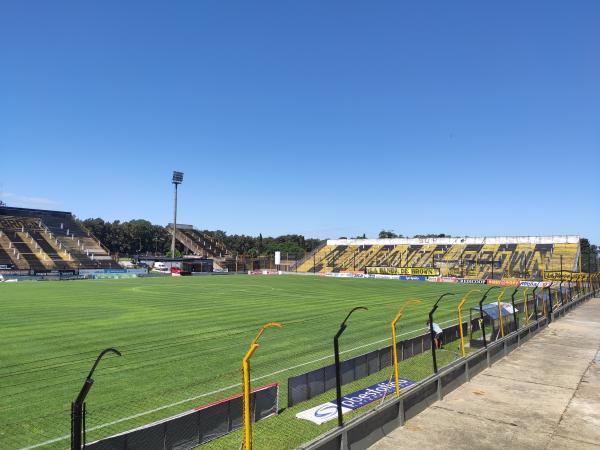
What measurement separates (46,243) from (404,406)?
10211 cm

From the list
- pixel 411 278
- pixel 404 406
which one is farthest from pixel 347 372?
pixel 411 278

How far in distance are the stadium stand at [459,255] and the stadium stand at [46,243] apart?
4590cm

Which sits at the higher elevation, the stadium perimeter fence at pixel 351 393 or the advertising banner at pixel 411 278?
the advertising banner at pixel 411 278

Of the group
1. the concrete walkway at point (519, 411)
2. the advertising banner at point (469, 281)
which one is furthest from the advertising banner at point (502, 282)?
the concrete walkway at point (519, 411)

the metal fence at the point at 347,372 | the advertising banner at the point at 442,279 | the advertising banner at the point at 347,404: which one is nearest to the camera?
the advertising banner at the point at 347,404

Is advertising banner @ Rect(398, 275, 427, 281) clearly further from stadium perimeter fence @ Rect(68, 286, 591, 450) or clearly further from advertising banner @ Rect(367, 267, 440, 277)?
stadium perimeter fence @ Rect(68, 286, 591, 450)

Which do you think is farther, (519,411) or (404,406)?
(519,411)

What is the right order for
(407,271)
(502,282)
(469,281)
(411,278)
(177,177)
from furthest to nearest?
1. (177,177)
2. (407,271)
3. (411,278)
4. (469,281)
5. (502,282)

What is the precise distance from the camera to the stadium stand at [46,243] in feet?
281

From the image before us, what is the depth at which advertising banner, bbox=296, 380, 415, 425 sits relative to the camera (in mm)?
10844

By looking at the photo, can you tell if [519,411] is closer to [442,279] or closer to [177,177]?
[442,279]

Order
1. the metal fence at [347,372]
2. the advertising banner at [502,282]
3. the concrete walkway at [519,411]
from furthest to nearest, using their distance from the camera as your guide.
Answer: the advertising banner at [502,282], the metal fence at [347,372], the concrete walkway at [519,411]

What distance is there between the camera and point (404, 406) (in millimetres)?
10391

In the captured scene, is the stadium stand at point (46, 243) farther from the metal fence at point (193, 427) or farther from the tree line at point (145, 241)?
the metal fence at point (193, 427)
